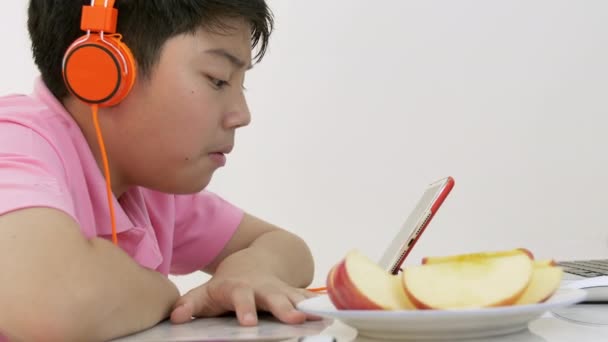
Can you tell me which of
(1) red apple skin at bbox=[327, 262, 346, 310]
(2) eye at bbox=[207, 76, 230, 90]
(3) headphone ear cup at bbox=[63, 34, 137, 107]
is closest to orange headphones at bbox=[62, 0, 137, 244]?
(3) headphone ear cup at bbox=[63, 34, 137, 107]

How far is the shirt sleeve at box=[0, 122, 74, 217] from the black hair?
15 cm

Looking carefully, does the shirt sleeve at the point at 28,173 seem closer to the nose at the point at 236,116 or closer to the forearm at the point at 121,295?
the forearm at the point at 121,295

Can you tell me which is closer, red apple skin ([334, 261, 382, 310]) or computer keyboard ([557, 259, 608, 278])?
red apple skin ([334, 261, 382, 310])

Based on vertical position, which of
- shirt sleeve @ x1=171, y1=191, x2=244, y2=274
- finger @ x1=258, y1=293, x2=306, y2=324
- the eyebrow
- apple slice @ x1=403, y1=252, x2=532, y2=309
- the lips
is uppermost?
the eyebrow

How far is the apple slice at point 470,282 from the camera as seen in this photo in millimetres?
501

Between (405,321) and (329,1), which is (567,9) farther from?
(405,321)

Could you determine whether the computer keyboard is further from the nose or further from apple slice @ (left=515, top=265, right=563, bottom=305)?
the nose

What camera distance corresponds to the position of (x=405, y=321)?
475 millimetres

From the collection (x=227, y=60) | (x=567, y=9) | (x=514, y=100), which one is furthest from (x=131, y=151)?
(x=567, y=9)

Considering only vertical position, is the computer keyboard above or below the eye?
below

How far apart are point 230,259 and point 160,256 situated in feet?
0.48

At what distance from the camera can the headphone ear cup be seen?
2.57 feet

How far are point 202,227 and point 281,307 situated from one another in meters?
0.49

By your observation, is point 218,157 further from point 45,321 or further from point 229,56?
point 45,321
